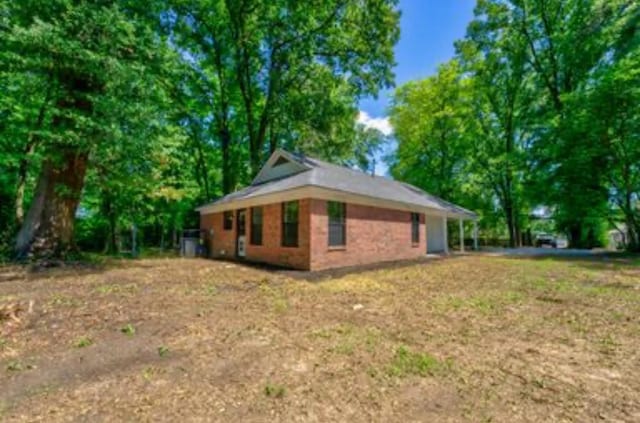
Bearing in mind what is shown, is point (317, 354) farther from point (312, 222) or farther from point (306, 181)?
point (306, 181)

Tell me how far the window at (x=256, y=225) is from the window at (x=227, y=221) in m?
2.02

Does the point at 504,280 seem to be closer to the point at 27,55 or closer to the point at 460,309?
the point at 460,309

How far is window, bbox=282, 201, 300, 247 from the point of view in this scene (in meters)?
10.4

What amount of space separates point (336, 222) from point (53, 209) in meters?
9.59

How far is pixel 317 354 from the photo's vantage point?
3.59 meters

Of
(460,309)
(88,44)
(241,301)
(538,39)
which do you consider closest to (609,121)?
(538,39)

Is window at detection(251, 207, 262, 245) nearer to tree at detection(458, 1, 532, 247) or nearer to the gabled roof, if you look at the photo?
the gabled roof

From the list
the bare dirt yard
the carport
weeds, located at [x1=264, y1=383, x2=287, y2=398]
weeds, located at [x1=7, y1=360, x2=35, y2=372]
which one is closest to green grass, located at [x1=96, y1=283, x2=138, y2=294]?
the bare dirt yard

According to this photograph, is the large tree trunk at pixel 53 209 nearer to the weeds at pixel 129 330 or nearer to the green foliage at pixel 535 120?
the weeds at pixel 129 330

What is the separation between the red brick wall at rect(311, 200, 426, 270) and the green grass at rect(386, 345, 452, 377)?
6272 millimetres

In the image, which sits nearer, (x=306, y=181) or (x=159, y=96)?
(x=306, y=181)

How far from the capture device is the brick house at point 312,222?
32.6 ft

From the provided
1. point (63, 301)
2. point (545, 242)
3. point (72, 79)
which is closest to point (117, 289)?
point (63, 301)

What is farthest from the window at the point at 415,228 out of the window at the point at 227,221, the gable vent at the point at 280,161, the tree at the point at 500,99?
the tree at the point at 500,99
